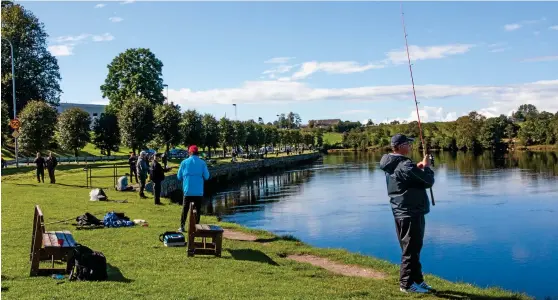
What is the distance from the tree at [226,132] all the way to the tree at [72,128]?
31501 millimetres

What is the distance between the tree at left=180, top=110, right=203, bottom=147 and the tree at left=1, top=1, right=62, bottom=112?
17625 mm

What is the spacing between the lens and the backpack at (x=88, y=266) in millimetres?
8727

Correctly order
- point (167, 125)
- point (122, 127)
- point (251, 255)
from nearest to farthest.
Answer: point (251, 255)
point (122, 127)
point (167, 125)

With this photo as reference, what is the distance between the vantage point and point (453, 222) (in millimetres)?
26531

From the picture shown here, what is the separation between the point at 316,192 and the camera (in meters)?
44.5

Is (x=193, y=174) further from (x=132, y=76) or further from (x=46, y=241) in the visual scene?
(x=132, y=76)

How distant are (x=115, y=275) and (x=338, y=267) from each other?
5158 millimetres

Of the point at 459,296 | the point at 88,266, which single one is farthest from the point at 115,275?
the point at 459,296

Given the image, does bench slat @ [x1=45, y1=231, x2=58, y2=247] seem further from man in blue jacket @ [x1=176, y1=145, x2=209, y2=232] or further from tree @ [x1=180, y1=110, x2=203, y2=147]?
tree @ [x1=180, y1=110, x2=203, y2=147]

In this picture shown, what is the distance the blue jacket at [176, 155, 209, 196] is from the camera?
43.9 feet

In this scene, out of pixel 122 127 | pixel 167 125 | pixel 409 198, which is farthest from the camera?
pixel 167 125

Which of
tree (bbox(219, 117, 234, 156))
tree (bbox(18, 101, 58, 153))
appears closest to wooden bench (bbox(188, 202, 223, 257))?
tree (bbox(18, 101, 58, 153))

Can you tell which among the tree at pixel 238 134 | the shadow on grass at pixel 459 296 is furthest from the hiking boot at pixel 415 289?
the tree at pixel 238 134

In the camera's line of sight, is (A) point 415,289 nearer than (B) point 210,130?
Yes
